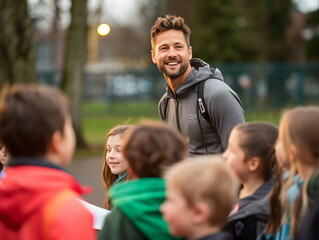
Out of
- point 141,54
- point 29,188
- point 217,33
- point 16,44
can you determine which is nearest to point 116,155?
point 29,188

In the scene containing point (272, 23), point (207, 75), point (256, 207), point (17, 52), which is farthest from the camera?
point (272, 23)

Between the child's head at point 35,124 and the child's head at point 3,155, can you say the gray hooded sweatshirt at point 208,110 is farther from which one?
the child's head at point 35,124

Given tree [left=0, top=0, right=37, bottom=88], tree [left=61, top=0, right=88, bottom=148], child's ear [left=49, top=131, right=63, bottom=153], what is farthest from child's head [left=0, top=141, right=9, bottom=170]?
tree [left=61, top=0, right=88, bottom=148]

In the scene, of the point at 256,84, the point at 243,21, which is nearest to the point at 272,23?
the point at 243,21

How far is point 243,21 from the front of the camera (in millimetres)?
46062

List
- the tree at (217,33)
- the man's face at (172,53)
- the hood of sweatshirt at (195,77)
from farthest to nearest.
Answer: the tree at (217,33)
the man's face at (172,53)
the hood of sweatshirt at (195,77)

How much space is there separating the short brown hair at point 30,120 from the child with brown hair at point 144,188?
0.37 metres

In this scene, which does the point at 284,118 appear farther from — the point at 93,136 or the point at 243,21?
the point at 243,21

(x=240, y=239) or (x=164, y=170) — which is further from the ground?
(x=164, y=170)

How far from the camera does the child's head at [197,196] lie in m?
2.45

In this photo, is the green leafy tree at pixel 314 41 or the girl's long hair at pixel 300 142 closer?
the girl's long hair at pixel 300 142

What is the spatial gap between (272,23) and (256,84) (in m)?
16.5

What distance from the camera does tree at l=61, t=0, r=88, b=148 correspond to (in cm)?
1669

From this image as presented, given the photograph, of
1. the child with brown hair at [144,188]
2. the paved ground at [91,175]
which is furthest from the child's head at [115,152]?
the paved ground at [91,175]
